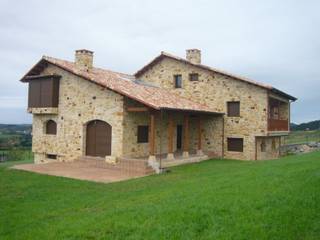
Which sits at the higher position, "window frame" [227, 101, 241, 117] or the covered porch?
"window frame" [227, 101, 241, 117]

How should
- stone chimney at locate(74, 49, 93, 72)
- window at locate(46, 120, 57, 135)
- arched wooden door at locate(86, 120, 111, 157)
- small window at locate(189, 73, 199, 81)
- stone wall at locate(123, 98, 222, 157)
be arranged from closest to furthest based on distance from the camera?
stone wall at locate(123, 98, 222, 157), arched wooden door at locate(86, 120, 111, 157), stone chimney at locate(74, 49, 93, 72), window at locate(46, 120, 57, 135), small window at locate(189, 73, 199, 81)

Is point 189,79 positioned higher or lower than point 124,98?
higher

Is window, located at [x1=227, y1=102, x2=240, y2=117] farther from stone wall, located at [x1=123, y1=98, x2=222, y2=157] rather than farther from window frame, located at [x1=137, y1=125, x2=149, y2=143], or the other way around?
window frame, located at [x1=137, y1=125, x2=149, y2=143]

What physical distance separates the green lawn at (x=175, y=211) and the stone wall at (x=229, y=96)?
1058 cm

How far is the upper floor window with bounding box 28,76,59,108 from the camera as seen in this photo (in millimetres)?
20022

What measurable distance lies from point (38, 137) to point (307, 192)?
671 inches

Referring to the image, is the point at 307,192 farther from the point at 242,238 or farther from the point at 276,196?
the point at 242,238

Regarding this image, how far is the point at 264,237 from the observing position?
5738mm

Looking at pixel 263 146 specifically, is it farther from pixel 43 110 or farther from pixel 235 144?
pixel 43 110

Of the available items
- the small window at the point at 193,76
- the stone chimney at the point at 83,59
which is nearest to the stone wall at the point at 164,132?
the small window at the point at 193,76

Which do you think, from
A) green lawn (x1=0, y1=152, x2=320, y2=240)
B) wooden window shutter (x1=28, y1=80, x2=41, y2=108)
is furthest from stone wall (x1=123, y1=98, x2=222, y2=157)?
green lawn (x1=0, y1=152, x2=320, y2=240)

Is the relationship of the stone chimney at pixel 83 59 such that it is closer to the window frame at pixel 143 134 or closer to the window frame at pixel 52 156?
the window frame at pixel 143 134

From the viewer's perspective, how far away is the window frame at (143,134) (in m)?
18.6

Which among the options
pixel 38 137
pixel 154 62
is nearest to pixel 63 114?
pixel 38 137
